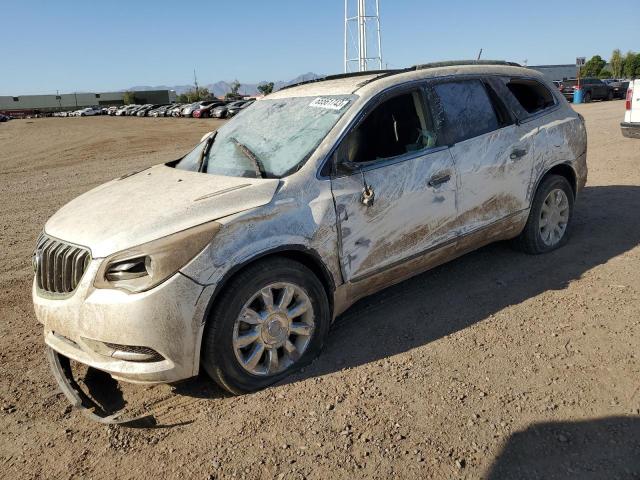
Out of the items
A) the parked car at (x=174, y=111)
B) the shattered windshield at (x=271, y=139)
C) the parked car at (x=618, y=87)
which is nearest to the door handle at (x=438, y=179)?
the shattered windshield at (x=271, y=139)

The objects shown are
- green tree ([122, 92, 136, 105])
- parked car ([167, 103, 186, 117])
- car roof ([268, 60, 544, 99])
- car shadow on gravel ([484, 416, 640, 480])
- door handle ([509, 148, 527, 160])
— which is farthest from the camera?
green tree ([122, 92, 136, 105])

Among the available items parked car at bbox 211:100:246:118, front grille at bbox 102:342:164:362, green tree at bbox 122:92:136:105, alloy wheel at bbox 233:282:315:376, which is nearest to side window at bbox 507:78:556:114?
alloy wheel at bbox 233:282:315:376

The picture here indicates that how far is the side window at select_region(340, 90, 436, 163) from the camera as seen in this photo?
3752mm

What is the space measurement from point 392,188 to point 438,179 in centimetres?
47

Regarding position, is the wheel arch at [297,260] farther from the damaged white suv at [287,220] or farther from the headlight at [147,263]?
the headlight at [147,263]

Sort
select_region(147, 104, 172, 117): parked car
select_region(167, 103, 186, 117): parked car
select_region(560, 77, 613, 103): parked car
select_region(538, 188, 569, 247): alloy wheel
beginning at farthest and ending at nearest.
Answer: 1. select_region(147, 104, 172, 117): parked car
2. select_region(167, 103, 186, 117): parked car
3. select_region(560, 77, 613, 103): parked car
4. select_region(538, 188, 569, 247): alloy wheel

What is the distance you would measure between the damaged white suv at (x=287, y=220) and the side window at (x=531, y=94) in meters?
0.05

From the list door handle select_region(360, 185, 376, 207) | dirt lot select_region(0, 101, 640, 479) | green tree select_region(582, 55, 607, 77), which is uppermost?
green tree select_region(582, 55, 607, 77)

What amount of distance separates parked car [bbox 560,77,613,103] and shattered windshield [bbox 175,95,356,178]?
33371 mm

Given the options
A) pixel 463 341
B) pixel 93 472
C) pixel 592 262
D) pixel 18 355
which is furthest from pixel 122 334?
pixel 592 262

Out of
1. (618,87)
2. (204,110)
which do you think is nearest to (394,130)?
(618,87)

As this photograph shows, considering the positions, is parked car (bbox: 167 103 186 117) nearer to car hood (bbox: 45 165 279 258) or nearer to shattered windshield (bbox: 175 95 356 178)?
shattered windshield (bbox: 175 95 356 178)

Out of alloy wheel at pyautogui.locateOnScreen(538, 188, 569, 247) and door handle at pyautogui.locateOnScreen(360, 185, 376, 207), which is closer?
door handle at pyautogui.locateOnScreen(360, 185, 376, 207)

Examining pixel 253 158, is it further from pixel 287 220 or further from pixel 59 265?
pixel 59 265
